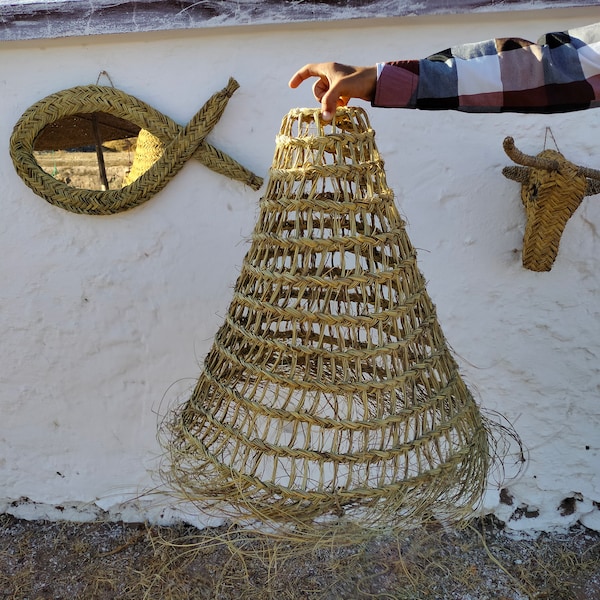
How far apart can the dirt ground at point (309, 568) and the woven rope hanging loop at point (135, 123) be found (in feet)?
4.35

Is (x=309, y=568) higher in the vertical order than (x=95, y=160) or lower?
lower

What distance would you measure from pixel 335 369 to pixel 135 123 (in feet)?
4.76

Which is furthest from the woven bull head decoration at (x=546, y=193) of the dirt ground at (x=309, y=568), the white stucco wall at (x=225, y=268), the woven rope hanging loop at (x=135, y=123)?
the dirt ground at (x=309, y=568)

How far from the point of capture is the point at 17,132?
245 centimetres

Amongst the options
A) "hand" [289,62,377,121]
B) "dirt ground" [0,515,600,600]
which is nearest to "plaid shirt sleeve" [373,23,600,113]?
"hand" [289,62,377,121]

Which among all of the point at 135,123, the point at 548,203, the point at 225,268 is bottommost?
the point at 225,268

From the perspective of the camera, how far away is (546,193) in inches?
88.0

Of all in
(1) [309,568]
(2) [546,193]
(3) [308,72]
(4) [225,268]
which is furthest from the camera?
(1) [309,568]

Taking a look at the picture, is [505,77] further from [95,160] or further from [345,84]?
[95,160]

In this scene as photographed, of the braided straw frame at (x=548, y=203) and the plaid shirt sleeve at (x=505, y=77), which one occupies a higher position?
the plaid shirt sleeve at (x=505, y=77)

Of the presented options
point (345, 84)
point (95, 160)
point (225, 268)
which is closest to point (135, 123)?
point (225, 268)

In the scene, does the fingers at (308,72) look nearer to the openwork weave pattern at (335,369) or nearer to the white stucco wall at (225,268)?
the openwork weave pattern at (335,369)

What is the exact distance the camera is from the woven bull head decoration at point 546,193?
215cm

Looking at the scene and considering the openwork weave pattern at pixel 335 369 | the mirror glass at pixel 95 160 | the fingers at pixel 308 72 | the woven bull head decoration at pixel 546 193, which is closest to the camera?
the openwork weave pattern at pixel 335 369
